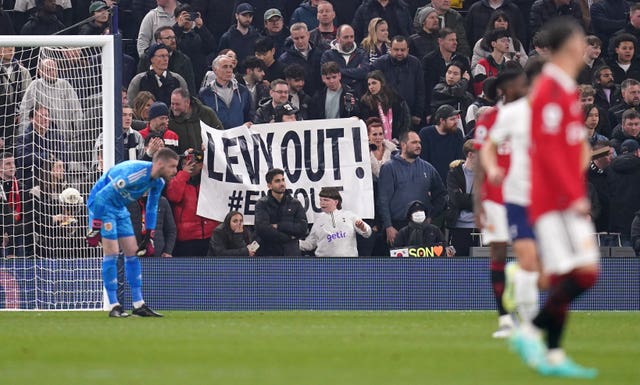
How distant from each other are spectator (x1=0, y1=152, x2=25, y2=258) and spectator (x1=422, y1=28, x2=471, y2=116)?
267 inches

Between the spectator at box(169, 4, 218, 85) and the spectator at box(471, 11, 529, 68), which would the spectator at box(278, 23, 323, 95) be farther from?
the spectator at box(471, 11, 529, 68)

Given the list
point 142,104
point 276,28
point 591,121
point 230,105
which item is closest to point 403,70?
point 276,28

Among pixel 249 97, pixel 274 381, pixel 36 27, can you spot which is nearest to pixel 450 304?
pixel 249 97

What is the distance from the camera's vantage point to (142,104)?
20.8m

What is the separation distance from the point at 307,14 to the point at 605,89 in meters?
5.02

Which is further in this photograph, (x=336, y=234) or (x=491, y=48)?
(x=491, y=48)

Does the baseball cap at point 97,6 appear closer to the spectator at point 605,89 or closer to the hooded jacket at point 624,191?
the spectator at point 605,89

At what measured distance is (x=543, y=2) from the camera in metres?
23.7

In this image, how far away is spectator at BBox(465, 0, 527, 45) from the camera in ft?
77.0

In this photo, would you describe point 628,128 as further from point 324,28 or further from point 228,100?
point 228,100

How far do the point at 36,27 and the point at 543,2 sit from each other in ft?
27.6

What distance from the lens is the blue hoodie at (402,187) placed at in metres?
20.3

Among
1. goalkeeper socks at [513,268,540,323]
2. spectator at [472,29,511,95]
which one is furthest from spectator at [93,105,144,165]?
goalkeeper socks at [513,268,540,323]

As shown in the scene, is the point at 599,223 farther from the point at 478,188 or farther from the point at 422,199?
the point at 478,188
